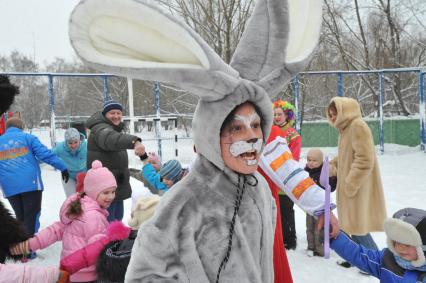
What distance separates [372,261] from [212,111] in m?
1.44

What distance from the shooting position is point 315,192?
1.79 meters

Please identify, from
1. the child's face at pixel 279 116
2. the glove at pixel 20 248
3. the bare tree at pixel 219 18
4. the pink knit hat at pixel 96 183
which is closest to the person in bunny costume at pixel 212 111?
the glove at pixel 20 248

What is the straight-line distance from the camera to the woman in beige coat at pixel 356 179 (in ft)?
10.5

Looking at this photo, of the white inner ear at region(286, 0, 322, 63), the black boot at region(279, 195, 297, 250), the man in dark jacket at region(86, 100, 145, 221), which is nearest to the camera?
the white inner ear at region(286, 0, 322, 63)

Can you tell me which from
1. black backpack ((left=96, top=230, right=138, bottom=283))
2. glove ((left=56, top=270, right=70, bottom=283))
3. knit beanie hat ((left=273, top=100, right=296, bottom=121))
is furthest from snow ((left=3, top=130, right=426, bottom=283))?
glove ((left=56, top=270, right=70, bottom=283))

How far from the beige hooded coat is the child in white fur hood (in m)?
1.12

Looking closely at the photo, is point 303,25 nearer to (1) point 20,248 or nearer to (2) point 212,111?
(2) point 212,111

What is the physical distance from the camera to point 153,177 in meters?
3.60

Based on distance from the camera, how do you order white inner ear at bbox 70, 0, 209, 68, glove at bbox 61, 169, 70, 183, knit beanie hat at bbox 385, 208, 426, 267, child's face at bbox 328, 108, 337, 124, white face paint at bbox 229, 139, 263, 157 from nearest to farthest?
white inner ear at bbox 70, 0, 209, 68, white face paint at bbox 229, 139, 263, 157, knit beanie hat at bbox 385, 208, 426, 267, child's face at bbox 328, 108, 337, 124, glove at bbox 61, 169, 70, 183

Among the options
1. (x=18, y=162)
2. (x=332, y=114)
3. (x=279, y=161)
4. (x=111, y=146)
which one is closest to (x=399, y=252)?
(x=279, y=161)

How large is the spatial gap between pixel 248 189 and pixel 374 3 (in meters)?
17.2

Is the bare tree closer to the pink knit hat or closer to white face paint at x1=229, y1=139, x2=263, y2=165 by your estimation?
the pink knit hat

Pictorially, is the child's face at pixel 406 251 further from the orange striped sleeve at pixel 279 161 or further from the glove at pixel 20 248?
the glove at pixel 20 248

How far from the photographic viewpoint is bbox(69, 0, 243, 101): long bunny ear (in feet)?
3.56
